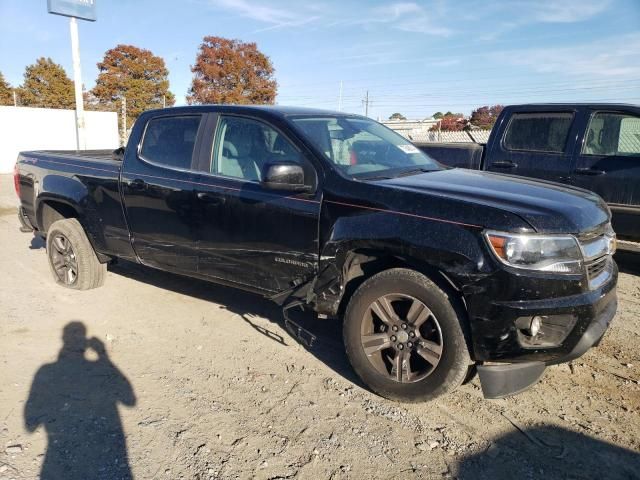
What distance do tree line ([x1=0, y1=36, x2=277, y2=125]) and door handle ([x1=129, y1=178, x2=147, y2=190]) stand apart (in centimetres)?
3318

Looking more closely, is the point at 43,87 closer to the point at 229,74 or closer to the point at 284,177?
the point at 229,74

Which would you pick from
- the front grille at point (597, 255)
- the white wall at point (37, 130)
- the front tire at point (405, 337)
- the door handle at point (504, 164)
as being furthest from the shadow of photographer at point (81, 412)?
the white wall at point (37, 130)

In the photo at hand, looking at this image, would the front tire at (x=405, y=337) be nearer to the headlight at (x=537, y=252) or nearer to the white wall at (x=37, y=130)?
the headlight at (x=537, y=252)

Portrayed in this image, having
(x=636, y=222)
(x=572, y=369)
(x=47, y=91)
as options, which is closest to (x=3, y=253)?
(x=572, y=369)

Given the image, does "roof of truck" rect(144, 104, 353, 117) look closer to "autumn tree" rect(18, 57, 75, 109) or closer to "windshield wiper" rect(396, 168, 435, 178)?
"windshield wiper" rect(396, 168, 435, 178)

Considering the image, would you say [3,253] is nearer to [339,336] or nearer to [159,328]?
[159,328]

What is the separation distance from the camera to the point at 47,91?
37031 millimetres

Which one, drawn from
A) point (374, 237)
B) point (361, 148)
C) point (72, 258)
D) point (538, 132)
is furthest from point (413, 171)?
point (72, 258)

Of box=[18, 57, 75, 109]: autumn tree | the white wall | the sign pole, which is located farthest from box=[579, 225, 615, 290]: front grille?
box=[18, 57, 75, 109]: autumn tree

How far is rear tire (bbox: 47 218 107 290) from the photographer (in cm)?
512

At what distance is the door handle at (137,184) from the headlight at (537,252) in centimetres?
298

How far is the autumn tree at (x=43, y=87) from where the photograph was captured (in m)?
36.4

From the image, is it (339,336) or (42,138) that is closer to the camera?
(339,336)

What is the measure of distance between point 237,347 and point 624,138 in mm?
4830
